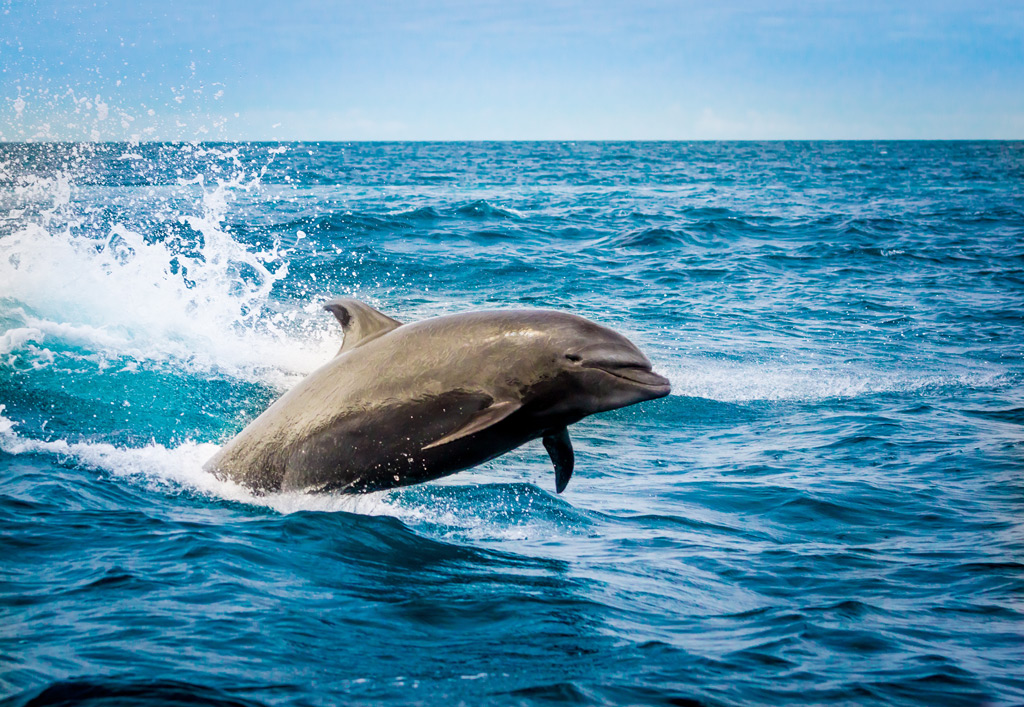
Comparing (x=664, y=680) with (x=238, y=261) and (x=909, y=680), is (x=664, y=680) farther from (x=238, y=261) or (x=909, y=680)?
(x=238, y=261)

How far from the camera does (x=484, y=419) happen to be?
21.3 ft

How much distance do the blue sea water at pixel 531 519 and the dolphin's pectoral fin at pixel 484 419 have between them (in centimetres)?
99

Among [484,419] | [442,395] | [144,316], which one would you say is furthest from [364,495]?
[144,316]

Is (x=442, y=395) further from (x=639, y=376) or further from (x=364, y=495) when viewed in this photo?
(x=639, y=376)

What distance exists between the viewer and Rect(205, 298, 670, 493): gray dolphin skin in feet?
21.8

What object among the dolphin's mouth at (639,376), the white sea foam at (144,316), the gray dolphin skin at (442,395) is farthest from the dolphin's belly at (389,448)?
the white sea foam at (144,316)

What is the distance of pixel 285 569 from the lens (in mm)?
6441

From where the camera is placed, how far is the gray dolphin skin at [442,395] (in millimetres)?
6656

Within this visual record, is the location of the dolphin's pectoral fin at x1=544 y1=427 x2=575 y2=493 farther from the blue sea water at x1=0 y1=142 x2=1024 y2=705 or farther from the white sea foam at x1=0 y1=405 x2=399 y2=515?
the white sea foam at x1=0 y1=405 x2=399 y2=515

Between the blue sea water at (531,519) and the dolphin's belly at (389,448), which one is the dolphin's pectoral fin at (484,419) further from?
the blue sea water at (531,519)

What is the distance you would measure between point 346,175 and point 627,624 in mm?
61367

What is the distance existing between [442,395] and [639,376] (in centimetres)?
144

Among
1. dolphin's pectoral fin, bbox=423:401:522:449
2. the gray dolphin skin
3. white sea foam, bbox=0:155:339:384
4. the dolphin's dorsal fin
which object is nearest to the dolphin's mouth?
the gray dolphin skin

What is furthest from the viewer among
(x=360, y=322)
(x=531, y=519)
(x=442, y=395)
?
(x=531, y=519)
